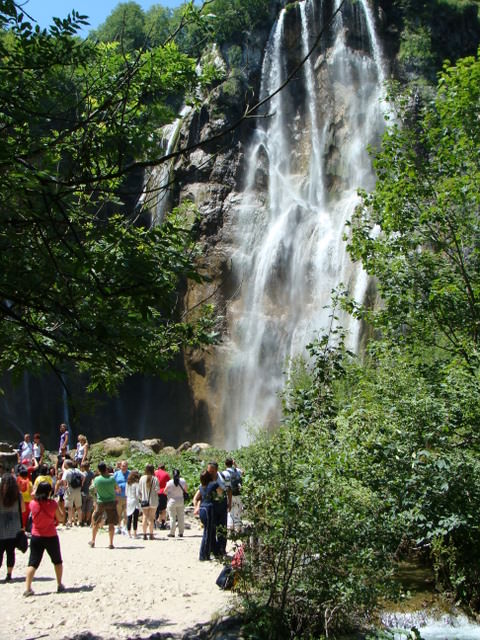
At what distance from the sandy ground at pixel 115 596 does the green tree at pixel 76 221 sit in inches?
119

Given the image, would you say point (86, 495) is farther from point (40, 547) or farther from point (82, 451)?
point (40, 547)

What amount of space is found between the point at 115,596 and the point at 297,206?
2812 cm

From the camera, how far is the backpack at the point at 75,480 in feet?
50.7

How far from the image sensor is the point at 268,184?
37.8m

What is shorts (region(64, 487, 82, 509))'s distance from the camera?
16031mm

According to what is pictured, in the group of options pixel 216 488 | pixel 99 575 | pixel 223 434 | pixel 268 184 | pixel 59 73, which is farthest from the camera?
pixel 268 184

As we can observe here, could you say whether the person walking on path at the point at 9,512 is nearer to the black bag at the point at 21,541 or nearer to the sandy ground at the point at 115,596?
the black bag at the point at 21,541

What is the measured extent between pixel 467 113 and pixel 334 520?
9043mm

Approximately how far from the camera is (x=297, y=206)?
3578 centimetres

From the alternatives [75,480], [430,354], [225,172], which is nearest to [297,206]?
[225,172]

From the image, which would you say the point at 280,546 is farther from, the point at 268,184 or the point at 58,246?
the point at 268,184

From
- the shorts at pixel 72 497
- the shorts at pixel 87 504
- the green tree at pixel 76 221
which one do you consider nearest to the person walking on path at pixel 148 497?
the shorts at pixel 72 497

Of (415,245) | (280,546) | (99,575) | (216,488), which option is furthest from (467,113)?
(99,575)

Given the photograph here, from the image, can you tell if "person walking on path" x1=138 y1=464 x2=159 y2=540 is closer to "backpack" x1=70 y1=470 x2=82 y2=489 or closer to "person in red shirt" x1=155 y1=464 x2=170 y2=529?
"backpack" x1=70 y1=470 x2=82 y2=489
